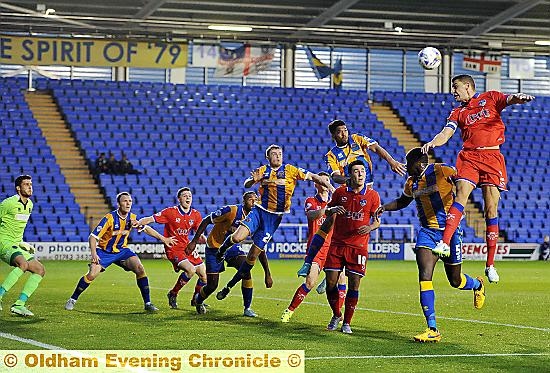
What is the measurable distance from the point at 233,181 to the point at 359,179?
2495cm

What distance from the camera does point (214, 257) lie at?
48.2 feet

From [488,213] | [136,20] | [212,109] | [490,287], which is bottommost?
[490,287]

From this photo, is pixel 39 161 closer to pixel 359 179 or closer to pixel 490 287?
pixel 490 287

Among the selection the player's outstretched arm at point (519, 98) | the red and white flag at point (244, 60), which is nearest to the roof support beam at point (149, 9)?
the red and white flag at point (244, 60)

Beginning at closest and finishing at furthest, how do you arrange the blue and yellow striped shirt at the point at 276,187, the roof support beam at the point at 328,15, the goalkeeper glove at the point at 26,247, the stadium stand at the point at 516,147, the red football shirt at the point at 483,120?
1. the red football shirt at the point at 483,120
2. the blue and yellow striped shirt at the point at 276,187
3. the goalkeeper glove at the point at 26,247
4. the roof support beam at the point at 328,15
5. the stadium stand at the point at 516,147

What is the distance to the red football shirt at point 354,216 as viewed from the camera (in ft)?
39.7

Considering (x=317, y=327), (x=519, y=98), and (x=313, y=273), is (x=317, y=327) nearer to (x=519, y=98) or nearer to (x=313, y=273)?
(x=313, y=273)

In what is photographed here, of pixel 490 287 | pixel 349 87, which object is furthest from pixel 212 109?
pixel 490 287

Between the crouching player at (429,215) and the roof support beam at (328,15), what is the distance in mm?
22764

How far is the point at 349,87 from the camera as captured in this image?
1740 inches

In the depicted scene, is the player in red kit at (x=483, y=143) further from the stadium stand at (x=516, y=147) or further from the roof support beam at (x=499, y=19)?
the stadium stand at (x=516, y=147)

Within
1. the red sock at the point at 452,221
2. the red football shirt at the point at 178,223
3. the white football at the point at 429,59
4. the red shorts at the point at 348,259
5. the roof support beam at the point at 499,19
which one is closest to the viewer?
the red sock at the point at 452,221

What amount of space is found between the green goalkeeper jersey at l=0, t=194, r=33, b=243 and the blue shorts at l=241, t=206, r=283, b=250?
10.4ft

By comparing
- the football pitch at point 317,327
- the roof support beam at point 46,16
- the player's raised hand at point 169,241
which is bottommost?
the football pitch at point 317,327
